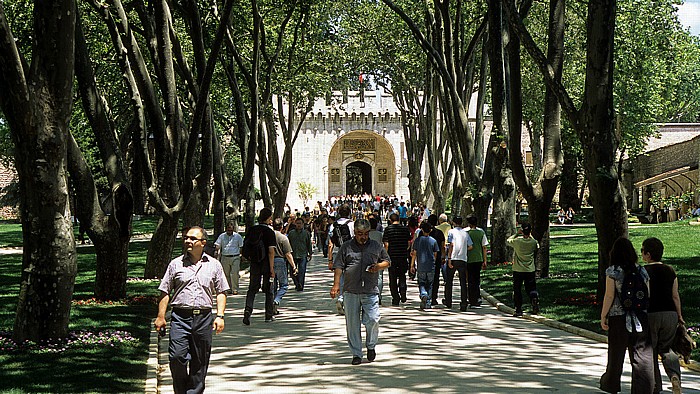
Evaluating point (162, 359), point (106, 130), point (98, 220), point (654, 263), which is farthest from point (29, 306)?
point (654, 263)

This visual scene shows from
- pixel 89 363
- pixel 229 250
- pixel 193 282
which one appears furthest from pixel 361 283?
pixel 229 250

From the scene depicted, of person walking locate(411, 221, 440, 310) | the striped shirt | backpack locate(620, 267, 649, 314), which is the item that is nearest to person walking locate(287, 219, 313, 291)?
person walking locate(411, 221, 440, 310)

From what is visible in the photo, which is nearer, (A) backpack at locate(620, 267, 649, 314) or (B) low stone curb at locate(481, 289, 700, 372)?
(A) backpack at locate(620, 267, 649, 314)

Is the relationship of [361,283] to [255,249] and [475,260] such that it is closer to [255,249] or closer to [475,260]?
[255,249]

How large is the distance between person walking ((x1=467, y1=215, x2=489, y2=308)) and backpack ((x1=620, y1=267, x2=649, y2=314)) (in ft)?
23.2

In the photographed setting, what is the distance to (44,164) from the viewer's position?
31.4 feet

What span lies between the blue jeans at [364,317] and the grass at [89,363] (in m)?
1.97

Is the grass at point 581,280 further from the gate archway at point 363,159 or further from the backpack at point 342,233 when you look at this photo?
the gate archway at point 363,159

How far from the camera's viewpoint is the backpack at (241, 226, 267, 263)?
41.0 ft

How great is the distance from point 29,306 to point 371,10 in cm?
2546

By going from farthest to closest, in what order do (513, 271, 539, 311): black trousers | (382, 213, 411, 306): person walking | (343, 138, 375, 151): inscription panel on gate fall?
1. (343, 138, 375, 151): inscription panel on gate
2. (382, 213, 411, 306): person walking
3. (513, 271, 539, 311): black trousers

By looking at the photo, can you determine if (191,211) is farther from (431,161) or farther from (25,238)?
(431,161)

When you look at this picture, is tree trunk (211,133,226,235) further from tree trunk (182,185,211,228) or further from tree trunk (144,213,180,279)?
tree trunk (144,213,180,279)

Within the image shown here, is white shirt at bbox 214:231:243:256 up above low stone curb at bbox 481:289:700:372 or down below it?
above
